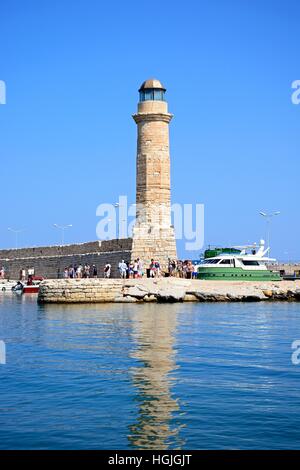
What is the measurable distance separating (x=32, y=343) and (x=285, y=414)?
7.34 metres

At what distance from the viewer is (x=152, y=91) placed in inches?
1355

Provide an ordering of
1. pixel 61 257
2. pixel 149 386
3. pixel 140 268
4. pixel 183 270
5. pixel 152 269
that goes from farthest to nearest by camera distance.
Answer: pixel 61 257 < pixel 183 270 < pixel 140 268 < pixel 152 269 < pixel 149 386

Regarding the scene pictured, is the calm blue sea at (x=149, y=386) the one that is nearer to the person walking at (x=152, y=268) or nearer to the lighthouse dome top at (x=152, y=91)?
the person walking at (x=152, y=268)

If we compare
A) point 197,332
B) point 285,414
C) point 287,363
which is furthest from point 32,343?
point 285,414

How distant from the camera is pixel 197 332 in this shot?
16609 millimetres

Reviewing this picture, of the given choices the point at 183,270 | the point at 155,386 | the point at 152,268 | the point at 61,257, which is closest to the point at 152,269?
the point at 152,268

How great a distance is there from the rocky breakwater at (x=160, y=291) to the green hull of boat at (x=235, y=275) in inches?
46.7

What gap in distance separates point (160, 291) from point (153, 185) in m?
7.77

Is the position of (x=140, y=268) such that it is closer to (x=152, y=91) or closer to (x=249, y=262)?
(x=249, y=262)

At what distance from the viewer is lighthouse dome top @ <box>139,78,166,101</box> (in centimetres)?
3438

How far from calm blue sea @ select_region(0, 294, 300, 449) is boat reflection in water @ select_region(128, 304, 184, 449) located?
1cm

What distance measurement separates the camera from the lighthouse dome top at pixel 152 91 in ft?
113

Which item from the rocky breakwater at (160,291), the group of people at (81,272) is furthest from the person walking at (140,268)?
the rocky breakwater at (160,291)

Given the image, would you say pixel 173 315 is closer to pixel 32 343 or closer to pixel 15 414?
pixel 32 343
